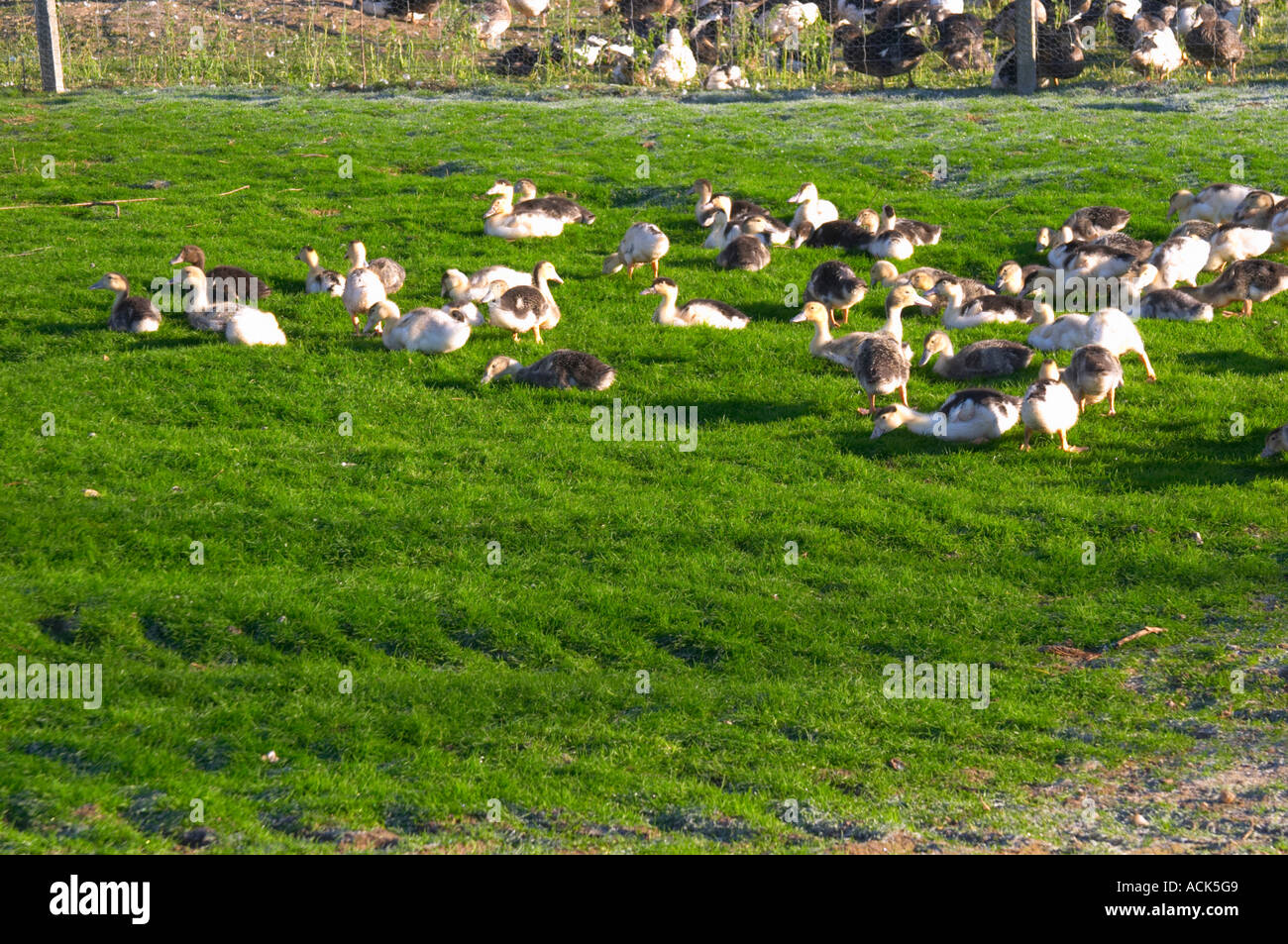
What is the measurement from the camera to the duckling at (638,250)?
20672mm

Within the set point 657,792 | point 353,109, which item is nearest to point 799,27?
point 353,109

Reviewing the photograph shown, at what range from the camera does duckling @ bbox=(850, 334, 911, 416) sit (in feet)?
51.9

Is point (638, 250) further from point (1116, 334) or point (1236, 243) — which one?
point (1236, 243)

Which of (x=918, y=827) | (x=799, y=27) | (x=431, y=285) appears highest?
(x=799, y=27)

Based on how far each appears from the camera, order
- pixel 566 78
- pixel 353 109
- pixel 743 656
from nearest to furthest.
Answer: pixel 743 656
pixel 353 109
pixel 566 78

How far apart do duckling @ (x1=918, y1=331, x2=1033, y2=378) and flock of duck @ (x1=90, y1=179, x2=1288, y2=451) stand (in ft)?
0.06

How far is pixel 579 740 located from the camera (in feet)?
32.4

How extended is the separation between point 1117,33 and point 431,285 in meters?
28.0

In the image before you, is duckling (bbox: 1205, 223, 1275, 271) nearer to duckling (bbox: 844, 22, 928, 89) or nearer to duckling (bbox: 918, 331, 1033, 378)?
duckling (bbox: 918, 331, 1033, 378)

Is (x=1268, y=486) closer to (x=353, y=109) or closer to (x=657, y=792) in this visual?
(x=657, y=792)

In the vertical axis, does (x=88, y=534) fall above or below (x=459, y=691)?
above

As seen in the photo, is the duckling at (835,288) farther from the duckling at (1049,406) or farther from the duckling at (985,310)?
the duckling at (1049,406)

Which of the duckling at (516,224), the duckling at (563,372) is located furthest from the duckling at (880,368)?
the duckling at (516,224)
